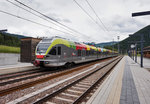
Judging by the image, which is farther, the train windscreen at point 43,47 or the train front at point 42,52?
the train windscreen at point 43,47

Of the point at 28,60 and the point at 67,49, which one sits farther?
the point at 28,60

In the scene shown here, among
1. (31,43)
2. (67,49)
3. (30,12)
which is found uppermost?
(30,12)

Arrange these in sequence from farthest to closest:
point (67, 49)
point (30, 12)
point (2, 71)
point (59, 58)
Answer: point (67, 49)
point (59, 58)
point (2, 71)
point (30, 12)

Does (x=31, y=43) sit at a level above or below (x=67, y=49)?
above

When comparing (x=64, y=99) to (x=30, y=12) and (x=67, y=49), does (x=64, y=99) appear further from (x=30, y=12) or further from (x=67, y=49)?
(x=67, y=49)

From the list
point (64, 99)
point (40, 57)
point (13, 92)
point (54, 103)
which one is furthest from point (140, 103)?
point (40, 57)

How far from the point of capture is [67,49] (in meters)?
11.6

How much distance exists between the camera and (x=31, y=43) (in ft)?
58.5

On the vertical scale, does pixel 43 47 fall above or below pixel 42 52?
above

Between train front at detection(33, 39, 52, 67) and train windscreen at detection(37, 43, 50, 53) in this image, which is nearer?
train front at detection(33, 39, 52, 67)

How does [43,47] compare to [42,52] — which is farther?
[43,47]

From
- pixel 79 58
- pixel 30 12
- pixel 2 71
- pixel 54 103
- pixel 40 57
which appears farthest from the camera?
pixel 79 58

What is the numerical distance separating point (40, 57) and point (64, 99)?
6.09 meters

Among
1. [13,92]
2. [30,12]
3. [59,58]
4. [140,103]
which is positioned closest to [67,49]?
[59,58]
